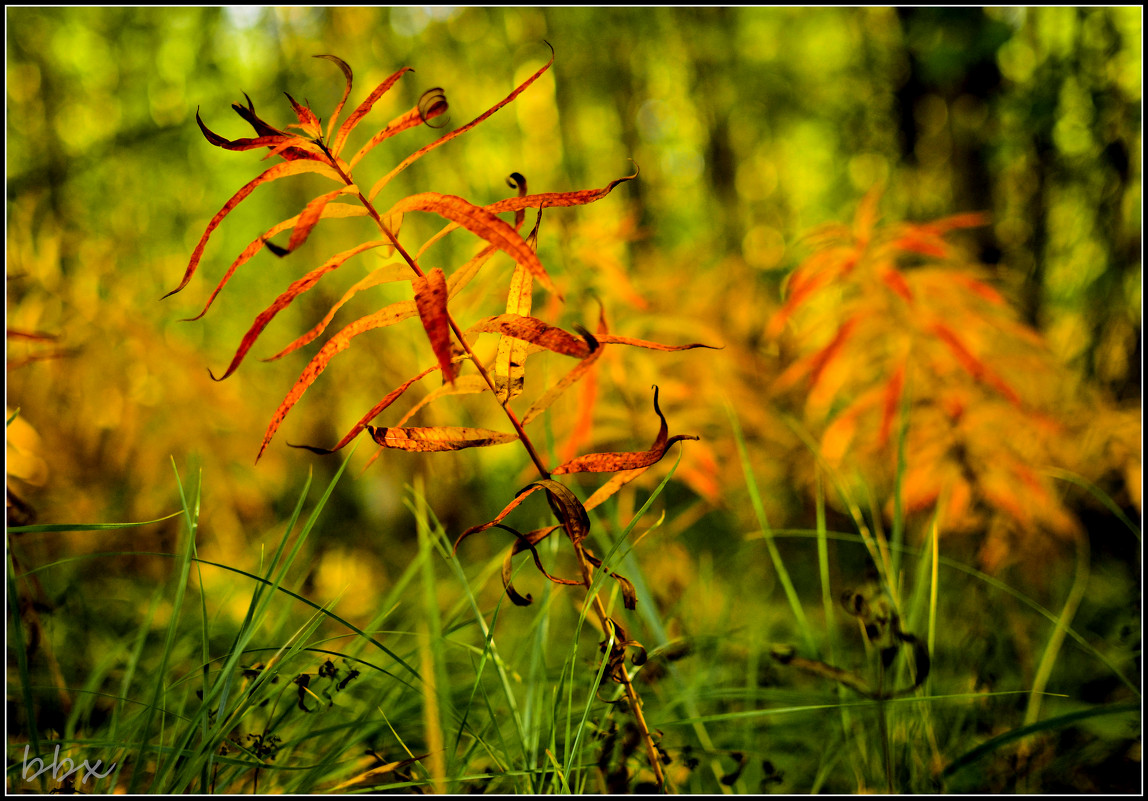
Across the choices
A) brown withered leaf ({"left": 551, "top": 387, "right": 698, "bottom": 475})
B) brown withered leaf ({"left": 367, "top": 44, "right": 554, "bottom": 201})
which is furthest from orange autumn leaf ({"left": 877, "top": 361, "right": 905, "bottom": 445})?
brown withered leaf ({"left": 367, "top": 44, "right": 554, "bottom": 201})

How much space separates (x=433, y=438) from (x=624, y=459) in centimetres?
14

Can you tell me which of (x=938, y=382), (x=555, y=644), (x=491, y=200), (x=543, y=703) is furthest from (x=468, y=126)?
(x=491, y=200)

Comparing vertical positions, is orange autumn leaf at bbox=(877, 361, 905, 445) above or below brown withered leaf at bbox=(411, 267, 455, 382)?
below

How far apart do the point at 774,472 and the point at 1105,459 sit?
69cm

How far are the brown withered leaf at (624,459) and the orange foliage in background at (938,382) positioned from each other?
59 centimetres

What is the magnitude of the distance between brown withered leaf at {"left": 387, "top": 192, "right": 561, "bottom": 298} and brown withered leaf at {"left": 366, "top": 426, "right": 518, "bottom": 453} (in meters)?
0.13

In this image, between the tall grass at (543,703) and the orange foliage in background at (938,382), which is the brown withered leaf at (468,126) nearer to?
the tall grass at (543,703)

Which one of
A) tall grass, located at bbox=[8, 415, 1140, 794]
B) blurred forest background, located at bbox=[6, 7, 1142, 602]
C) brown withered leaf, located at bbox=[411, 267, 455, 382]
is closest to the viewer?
brown withered leaf, located at bbox=[411, 267, 455, 382]

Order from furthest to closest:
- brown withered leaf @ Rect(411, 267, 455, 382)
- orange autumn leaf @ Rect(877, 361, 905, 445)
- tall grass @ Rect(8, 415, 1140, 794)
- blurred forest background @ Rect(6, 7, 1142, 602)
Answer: blurred forest background @ Rect(6, 7, 1142, 602) < orange autumn leaf @ Rect(877, 361, 905, 445) < tall grass @ Rect(8, 415, 1140, 794) < brown withered leaf @ Rect(411, 267, 455, 382)

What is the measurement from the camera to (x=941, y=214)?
2.42 metres

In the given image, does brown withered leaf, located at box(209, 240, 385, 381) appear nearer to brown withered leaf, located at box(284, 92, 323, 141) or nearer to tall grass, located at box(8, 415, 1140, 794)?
brown withered leaf, located at box(284, 92, 323, 141)

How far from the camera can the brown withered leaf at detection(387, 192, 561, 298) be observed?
39 cm

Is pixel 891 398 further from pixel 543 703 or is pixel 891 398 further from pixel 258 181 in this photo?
pixel 258 181

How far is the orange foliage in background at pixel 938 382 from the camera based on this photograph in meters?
1.04
